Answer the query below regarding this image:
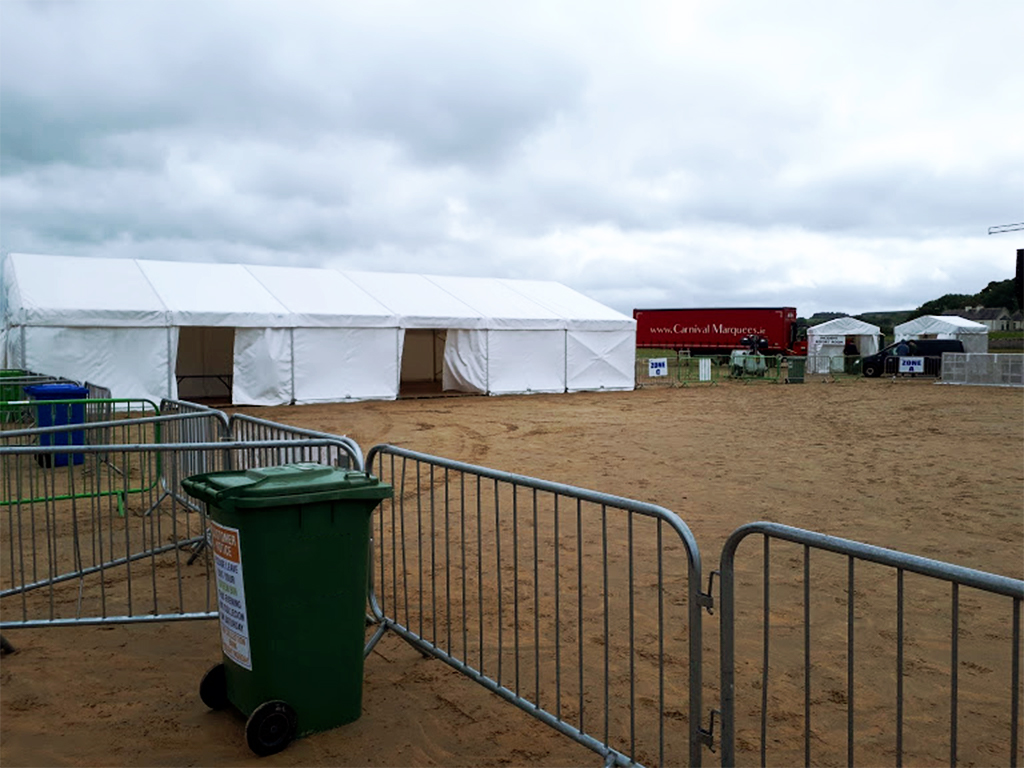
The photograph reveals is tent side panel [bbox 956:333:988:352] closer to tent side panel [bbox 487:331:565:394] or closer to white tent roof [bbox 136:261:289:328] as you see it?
tent side panel [bbox 487:331:565:394]

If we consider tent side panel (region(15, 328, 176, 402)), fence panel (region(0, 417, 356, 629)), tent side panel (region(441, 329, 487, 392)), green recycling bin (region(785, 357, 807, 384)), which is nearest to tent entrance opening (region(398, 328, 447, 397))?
tent side panel (region(441, 329, 487, 392))

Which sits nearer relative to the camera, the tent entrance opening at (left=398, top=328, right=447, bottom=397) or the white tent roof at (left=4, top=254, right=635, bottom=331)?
the white tent roof at (left=4, top=254, right=635, bottom=331)

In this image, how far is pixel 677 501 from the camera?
30.1 ft

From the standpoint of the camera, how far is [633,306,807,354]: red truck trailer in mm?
43688

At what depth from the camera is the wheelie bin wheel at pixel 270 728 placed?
361 centimetres

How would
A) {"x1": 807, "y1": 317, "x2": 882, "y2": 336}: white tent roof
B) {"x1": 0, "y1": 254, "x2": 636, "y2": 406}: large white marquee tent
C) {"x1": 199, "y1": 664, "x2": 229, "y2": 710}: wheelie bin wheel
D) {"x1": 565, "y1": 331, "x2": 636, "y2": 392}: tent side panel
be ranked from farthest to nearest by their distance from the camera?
{"x1": 807, "y1": 317, "x2": 882, "y2": 336}: white tent roof, {"x1": 565, "y1": 331, "x2": 636, "y2": 392}: tent side panel, {"x1": 0, "y1": 254, "x2": 636, "y2": 406}: large white marquee tent, {"x1": 199, "y1": 664, "x2": 229, "y2": 710}: wheelie bin wheel

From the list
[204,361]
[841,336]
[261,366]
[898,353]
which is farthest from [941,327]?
[261,366]

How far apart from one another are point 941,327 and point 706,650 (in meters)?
46.7

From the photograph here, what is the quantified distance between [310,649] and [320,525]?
59cm

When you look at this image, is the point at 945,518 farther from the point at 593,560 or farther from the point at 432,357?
the point at 432,357

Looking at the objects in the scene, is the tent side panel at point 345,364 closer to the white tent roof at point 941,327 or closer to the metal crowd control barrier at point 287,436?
the metal crowd control barrier at point 287,436

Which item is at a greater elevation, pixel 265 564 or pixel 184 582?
pixel 265 564

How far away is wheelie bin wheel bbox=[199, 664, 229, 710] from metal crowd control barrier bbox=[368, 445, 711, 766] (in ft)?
3.62

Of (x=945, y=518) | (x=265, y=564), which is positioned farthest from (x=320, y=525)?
(x=945, y=518)
